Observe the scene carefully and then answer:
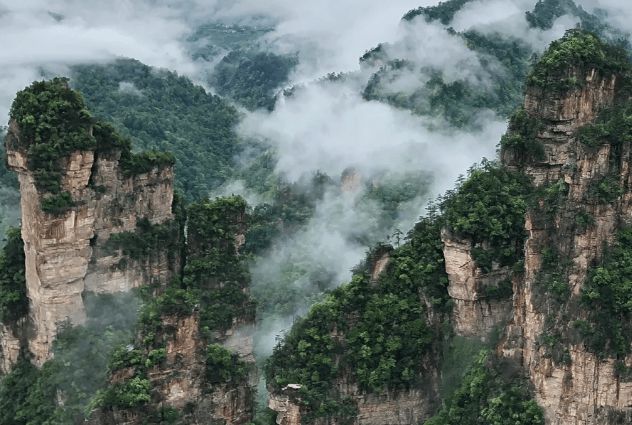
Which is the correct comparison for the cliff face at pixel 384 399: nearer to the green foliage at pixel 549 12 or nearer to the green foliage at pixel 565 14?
the green foliage at pixel 549 12

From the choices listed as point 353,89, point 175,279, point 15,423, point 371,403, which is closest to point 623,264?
point 371,403

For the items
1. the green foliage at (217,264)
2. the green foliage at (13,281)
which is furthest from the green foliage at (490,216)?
the green foliage at (13,281)

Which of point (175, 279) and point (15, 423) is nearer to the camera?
point (15, 423)

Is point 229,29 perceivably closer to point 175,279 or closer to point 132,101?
point 132,101

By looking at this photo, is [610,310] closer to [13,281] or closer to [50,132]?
[50,132]

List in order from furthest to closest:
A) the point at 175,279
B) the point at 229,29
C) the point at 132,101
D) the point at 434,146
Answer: the point at 229,29
the point at 132,101
the point at 434,146
the point at 175,279

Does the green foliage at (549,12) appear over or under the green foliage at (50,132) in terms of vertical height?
over

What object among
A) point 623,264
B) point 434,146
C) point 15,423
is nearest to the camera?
point 623,264
